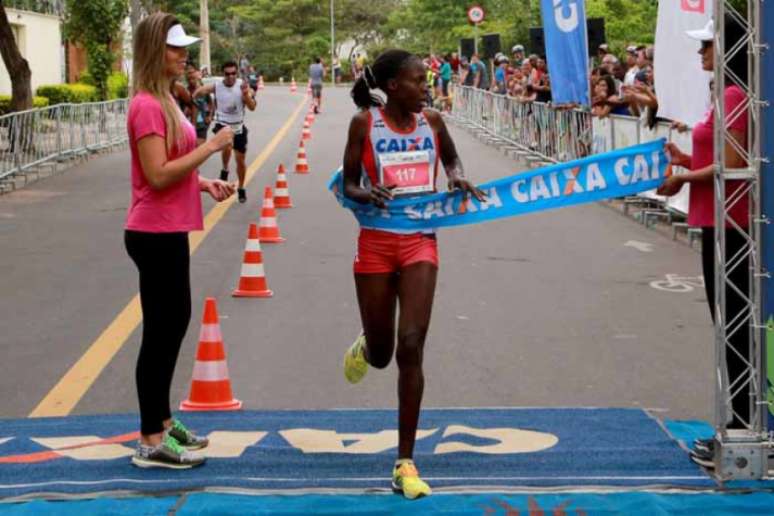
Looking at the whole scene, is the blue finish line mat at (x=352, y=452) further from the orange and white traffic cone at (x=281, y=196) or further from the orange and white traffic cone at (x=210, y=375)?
the orange and white traffic cone at (x=281, y=196)

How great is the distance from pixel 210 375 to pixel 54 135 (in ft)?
63.9

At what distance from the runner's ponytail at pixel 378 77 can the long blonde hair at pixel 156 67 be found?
2.67 feet

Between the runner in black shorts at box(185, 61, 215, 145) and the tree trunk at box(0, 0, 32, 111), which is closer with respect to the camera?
the runner in black shorts at box(185, 61, 215, 145)

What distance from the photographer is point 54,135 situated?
87.4 ft

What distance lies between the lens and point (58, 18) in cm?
4962

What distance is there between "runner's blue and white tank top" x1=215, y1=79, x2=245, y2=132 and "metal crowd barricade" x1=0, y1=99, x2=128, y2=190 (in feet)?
13.2

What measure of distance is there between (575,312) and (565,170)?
481 cm

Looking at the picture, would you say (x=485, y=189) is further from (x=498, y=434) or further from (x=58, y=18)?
(x=58, y=18)

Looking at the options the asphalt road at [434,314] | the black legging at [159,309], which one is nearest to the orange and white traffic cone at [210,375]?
the asphalt road at [434,314]

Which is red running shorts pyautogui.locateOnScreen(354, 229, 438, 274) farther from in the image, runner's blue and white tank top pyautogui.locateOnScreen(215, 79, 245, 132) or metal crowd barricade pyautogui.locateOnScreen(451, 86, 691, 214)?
runner's blue and white tank top pyautogui.locateOnScreen(215, 79, 245, 132)

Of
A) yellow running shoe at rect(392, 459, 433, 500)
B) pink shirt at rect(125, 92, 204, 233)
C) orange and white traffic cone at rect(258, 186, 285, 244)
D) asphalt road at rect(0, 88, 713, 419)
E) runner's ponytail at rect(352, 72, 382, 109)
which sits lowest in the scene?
asphalt road at rect(0, 88, 713, 419)

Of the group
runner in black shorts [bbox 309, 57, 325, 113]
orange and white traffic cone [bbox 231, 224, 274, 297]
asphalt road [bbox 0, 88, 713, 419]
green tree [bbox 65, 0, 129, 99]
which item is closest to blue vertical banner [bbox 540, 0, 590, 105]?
asphalt road [bbox 0, 88, 713, 419]

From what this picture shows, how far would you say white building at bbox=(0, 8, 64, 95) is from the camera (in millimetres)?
44625

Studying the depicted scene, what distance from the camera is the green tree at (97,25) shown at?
40875 millimetres
